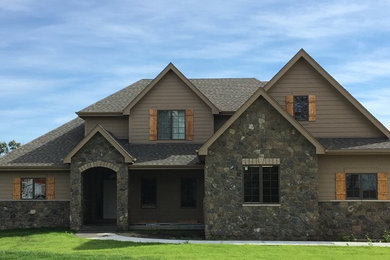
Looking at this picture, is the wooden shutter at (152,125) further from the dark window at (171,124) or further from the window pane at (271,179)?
the window pane at (271,179)

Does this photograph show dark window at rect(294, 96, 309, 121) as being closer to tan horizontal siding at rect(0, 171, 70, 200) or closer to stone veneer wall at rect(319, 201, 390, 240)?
stone veneer wall at rect(319, 201, 390, 240)

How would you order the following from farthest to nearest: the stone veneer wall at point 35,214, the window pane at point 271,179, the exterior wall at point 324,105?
the stone veneer wall at point 35,214, the exterior wall at point 324,105, the window pane at point 271,179

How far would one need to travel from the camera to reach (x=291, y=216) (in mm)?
19781

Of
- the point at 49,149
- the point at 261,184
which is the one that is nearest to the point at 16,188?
the point at 49,149

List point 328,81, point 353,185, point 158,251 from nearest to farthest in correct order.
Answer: point 158,251 → point 353,185 → point 328,81

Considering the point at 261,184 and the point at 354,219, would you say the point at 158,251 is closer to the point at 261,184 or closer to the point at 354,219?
the point at 261,184

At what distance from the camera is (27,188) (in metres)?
23.6

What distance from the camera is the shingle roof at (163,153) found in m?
22.3

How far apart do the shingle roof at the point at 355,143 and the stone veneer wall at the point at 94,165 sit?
8.87 metres

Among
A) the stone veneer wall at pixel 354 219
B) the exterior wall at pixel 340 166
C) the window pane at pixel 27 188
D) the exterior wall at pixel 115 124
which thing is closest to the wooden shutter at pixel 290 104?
the exterior wall at pixel 340 166

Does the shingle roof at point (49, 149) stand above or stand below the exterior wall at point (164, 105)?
below

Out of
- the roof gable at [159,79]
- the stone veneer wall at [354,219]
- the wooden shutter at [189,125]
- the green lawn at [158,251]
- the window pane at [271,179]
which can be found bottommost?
the green lawn at [158,251]

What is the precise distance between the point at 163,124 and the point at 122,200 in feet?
16.0

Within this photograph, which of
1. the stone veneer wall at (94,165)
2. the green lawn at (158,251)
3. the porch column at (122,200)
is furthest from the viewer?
the stone veneer wall at (94,165)
